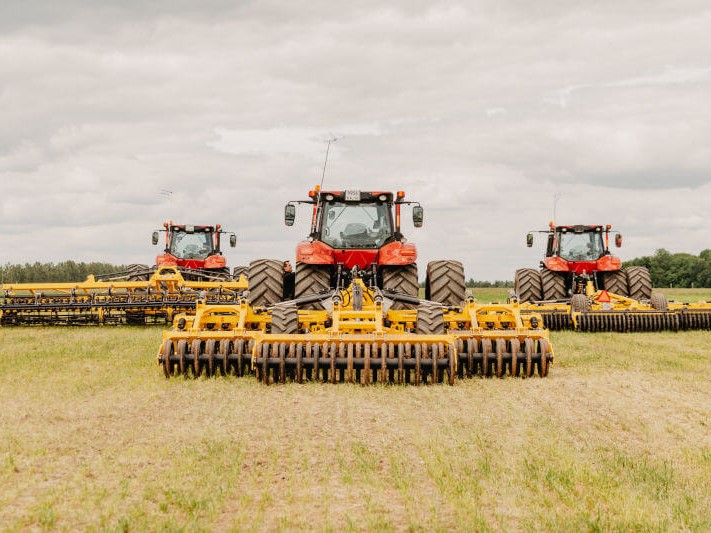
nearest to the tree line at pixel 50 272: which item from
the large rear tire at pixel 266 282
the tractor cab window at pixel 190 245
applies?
the tractor cab window at pixel 190 245

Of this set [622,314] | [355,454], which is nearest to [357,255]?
[355,454]

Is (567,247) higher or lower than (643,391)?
higher

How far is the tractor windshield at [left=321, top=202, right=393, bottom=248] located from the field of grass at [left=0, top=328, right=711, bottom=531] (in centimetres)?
322

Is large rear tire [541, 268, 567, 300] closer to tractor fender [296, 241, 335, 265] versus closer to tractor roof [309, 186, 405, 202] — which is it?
tractor roof [309, 186, 405, 202]

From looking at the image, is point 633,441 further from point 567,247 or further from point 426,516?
point 567,247

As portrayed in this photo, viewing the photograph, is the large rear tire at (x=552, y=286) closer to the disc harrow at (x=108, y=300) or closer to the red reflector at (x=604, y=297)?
the red reflector at (x=604, y=297)

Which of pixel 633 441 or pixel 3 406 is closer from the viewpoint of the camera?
pixel 633 441

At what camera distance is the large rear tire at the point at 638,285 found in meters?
17.2

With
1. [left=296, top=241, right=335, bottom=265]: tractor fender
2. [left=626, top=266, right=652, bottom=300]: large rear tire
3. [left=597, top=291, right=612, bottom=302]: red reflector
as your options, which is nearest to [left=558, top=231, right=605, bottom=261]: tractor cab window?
[left=626, top=266, right=652, bottom=300]: large rear tire

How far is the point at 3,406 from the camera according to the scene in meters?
6.71

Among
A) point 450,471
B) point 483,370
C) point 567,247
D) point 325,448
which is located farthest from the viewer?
point 567,247

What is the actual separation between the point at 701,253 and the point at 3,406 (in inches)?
3309

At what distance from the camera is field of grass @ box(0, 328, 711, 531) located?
12.1 feet

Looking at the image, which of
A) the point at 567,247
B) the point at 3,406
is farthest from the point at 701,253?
the point at 3,406
